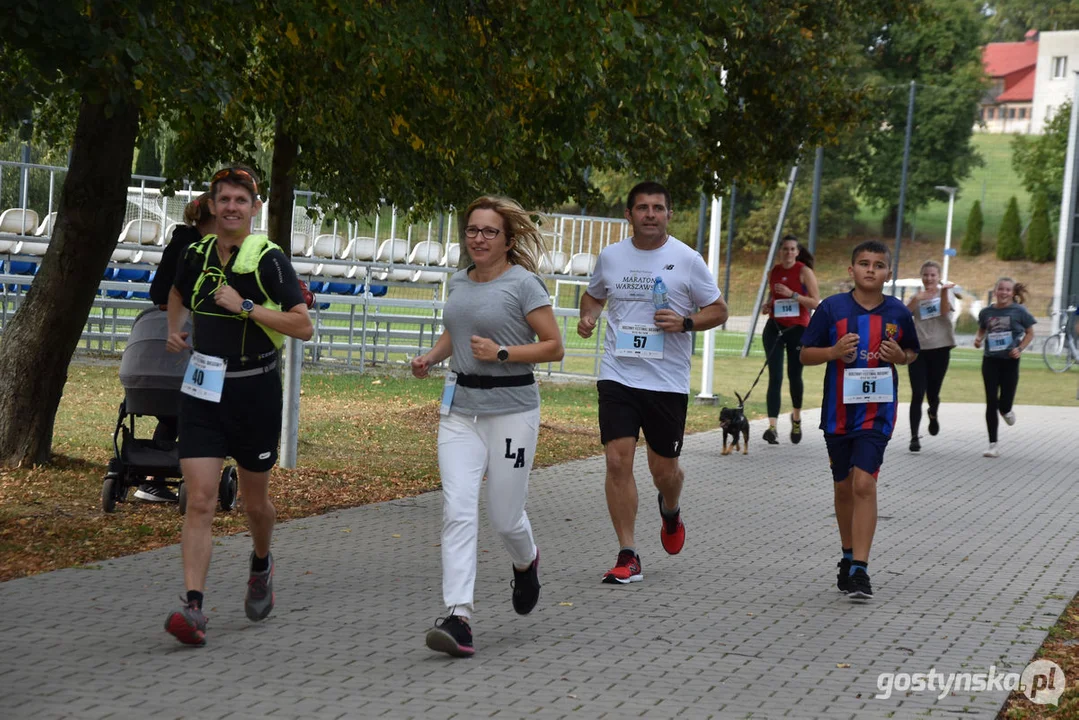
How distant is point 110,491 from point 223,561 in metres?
1.68

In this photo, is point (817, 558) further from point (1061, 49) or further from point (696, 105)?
point (1061, 49)

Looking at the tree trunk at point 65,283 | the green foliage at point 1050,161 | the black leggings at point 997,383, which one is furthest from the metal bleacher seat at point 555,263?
the green foliage at point 1050,161

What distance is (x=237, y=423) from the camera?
6203 millimetres

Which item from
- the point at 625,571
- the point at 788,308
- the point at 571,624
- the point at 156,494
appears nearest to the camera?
the point at 571,624

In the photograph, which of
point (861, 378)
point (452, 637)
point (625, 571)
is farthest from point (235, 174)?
point (861, 378)

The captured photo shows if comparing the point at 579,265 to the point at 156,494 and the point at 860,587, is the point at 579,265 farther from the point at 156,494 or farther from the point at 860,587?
the point at 860,587

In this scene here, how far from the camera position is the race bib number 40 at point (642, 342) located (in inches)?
311

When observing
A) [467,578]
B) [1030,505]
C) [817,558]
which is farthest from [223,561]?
[1030,505]

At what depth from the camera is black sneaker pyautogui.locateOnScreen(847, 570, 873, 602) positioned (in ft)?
24.2

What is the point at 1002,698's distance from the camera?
5.55m

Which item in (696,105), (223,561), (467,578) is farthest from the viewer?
(696,105)

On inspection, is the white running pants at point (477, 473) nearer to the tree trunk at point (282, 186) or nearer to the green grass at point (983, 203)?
the tree trunk at point (282, 186)

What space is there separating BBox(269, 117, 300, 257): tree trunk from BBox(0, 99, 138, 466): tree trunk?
1.56 meters

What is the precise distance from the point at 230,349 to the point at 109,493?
351 cm
